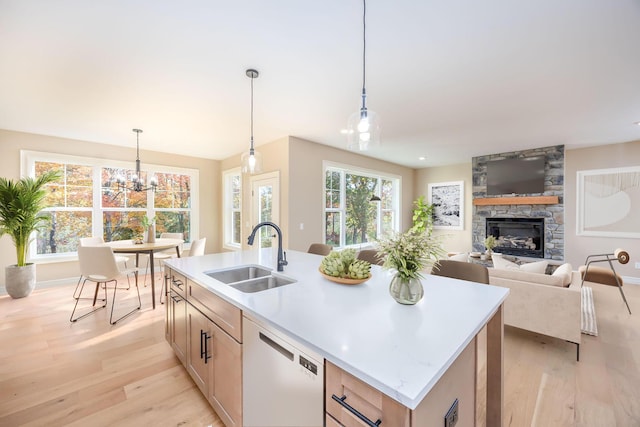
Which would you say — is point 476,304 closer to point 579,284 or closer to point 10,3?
point 579,284

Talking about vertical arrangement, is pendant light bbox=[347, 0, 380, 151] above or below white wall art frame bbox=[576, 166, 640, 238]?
above

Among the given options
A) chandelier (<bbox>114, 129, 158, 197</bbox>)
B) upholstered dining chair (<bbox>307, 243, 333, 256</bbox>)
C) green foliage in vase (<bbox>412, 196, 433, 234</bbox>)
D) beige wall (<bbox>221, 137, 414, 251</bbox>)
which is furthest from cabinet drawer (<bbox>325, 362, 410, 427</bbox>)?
green foliage in vase (<bbox>412, 196, 433, 234</bbox>)

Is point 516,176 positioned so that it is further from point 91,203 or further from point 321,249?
point 91,203

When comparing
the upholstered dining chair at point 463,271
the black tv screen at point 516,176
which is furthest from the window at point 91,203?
the black tv screen at point 516,176

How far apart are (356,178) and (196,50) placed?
13.6ft

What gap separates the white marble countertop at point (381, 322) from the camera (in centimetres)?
73

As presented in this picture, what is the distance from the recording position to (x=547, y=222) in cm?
523

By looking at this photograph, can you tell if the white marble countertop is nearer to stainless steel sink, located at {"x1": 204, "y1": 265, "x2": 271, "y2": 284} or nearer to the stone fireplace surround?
stainless steel sink, located at {"x1": 204, "y1": 265, "x2": 271, "y2": 284}

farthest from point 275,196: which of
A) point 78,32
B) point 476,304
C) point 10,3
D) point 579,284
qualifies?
point 579,284

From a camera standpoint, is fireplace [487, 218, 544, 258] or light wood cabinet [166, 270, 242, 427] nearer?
light wood cabinet [166, 270, 242, 427]

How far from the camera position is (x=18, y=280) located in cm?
366

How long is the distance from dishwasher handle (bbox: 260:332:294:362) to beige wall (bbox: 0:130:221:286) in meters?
5.28

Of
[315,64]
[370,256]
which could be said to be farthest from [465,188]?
[315,64]

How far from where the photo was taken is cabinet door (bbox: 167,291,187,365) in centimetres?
191
